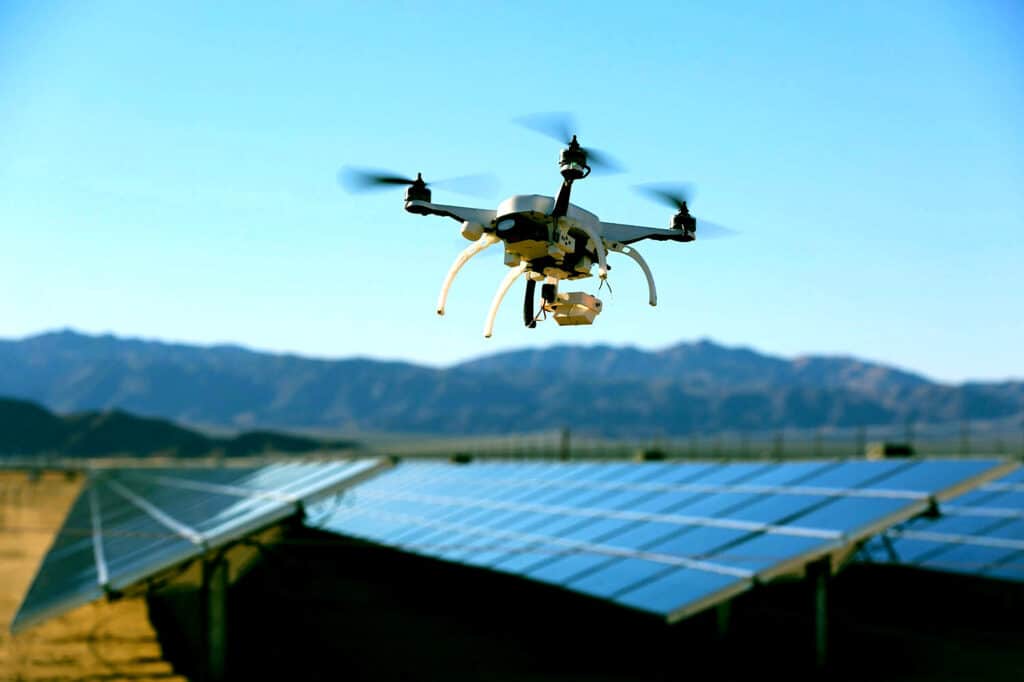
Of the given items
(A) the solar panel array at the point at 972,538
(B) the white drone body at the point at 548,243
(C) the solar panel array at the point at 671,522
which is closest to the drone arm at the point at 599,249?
(B) the white drone body at the point at 548,243

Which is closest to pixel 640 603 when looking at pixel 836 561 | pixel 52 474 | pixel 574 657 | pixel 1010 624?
pixel 836 561

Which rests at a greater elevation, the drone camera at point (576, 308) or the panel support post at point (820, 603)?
the drone camera at point (576, 308)

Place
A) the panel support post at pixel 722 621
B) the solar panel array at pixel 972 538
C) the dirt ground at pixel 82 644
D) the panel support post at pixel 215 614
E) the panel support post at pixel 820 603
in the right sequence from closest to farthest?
the panel support post at pixel 820 603 < the panel support post at pixel 215 614 < the panel support post at pixel 722 621 < the dirt ground at pixel 82 644 < the solar panel array at pixel 972 538

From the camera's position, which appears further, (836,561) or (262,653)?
(262,653)

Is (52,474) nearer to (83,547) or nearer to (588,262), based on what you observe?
(83,547)

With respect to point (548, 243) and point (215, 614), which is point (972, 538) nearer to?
point (215, 614)

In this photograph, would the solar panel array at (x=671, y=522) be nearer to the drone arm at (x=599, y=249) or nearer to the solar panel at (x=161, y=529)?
the solar panel at (x=161, y=529)
